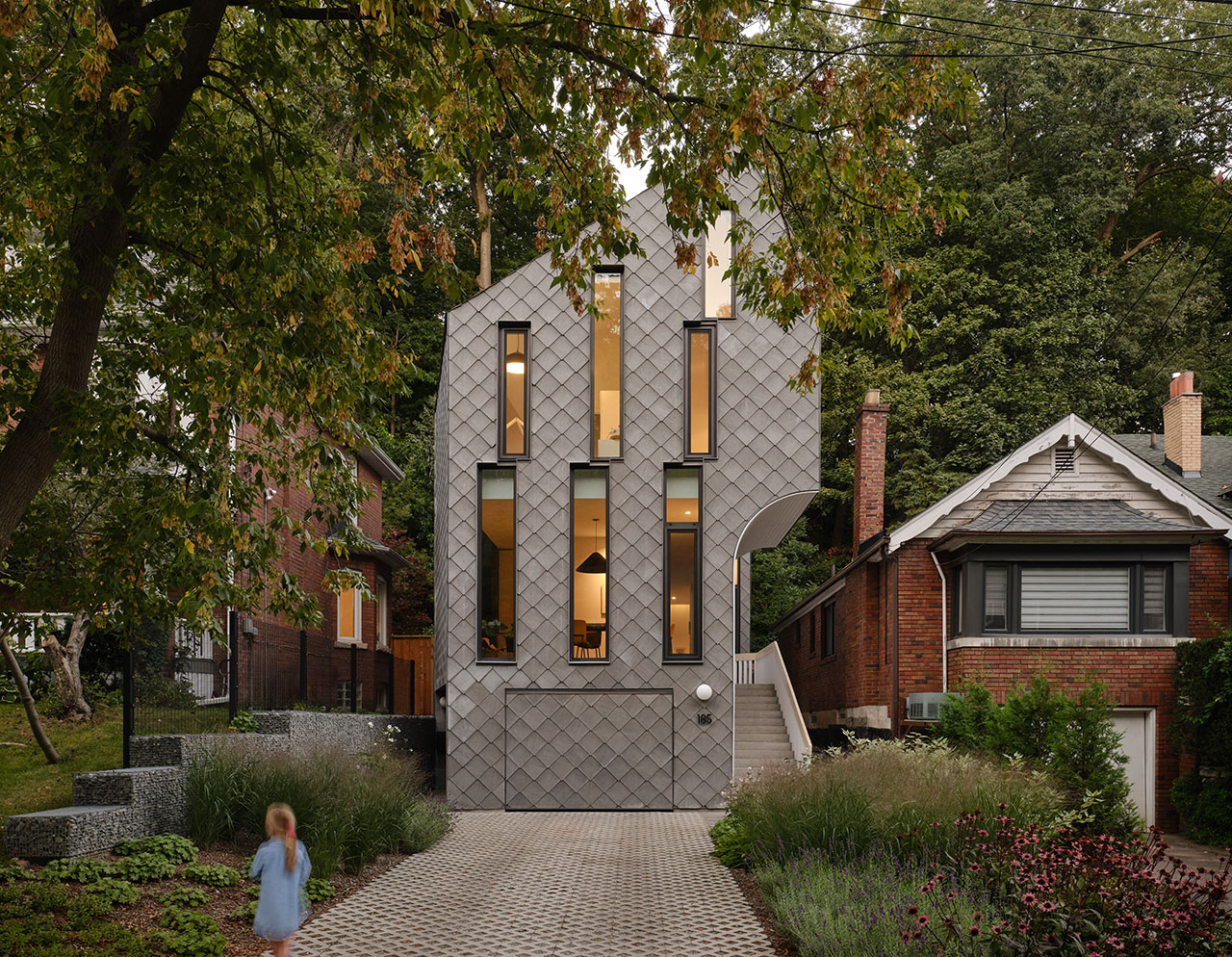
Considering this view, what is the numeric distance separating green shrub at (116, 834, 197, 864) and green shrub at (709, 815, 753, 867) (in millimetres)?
5778

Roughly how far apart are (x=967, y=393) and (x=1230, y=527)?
12.6 metres

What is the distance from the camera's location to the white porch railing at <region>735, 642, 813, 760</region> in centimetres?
2072

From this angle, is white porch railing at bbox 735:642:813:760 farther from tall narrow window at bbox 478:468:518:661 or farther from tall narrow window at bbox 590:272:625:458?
tall narrow window at bbox 590:272:625:458

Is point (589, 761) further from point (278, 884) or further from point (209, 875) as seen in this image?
point (278, 884)

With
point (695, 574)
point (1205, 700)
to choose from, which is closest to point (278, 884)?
point (695, 574)

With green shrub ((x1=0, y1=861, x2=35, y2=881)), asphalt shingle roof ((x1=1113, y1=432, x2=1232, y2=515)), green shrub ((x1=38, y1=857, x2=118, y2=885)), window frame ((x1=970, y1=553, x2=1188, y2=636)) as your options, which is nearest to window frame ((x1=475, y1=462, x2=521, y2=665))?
window frame ((x1=970, y1=553, x2=1188, y2=636))

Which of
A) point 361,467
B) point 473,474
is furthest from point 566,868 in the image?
point 361,467

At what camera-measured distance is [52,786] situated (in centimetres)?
1164

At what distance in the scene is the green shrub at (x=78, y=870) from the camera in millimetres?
8875

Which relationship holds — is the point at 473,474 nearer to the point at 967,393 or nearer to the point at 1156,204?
the point at 967,393

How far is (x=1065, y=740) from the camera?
15.4 meters

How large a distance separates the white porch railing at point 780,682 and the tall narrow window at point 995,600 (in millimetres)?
3967

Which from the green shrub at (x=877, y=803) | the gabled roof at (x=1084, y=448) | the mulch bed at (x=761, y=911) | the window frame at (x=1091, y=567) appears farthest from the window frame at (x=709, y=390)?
the mulch bed at (x=761, y=911)

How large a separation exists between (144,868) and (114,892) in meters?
0.83
